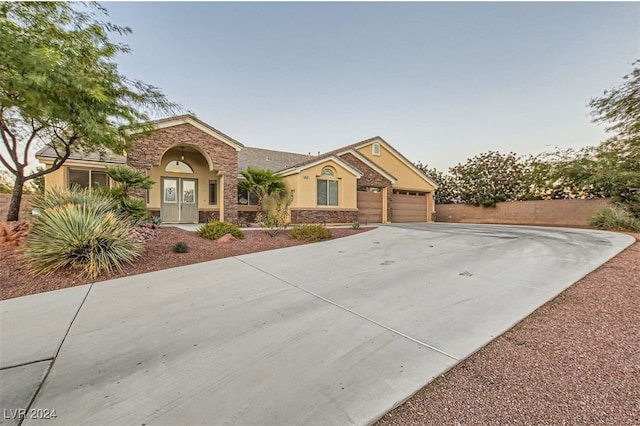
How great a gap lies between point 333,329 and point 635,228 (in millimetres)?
15417

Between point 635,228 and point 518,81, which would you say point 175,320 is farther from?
point 635,228

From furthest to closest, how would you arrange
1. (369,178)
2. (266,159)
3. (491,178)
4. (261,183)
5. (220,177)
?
(491,178) → (266,159) → (369,178) → (220,177) → (261,183)

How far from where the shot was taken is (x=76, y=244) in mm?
5480

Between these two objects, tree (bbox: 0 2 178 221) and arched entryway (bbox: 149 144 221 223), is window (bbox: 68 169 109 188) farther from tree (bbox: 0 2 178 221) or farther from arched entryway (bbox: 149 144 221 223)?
tree (bbox: 0 2 178 221)

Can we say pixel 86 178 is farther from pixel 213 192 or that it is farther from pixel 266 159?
pixel 266 159

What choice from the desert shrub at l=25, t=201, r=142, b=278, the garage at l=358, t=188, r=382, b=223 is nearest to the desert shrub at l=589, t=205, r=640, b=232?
the garage at l=358, t=188, r=382, b=223

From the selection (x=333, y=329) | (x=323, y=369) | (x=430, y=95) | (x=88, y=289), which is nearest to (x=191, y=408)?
(x=323, y=369)

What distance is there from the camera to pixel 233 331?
313 centimetres

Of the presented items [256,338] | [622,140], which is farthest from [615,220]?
[256,338]

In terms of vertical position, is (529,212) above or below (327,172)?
below

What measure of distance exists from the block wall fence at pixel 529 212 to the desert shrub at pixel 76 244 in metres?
20.9

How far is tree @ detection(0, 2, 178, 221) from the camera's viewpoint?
311 cm

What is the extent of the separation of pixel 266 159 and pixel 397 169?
31.7 ft

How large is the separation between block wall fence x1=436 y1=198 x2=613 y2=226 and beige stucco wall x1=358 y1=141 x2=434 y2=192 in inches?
157
